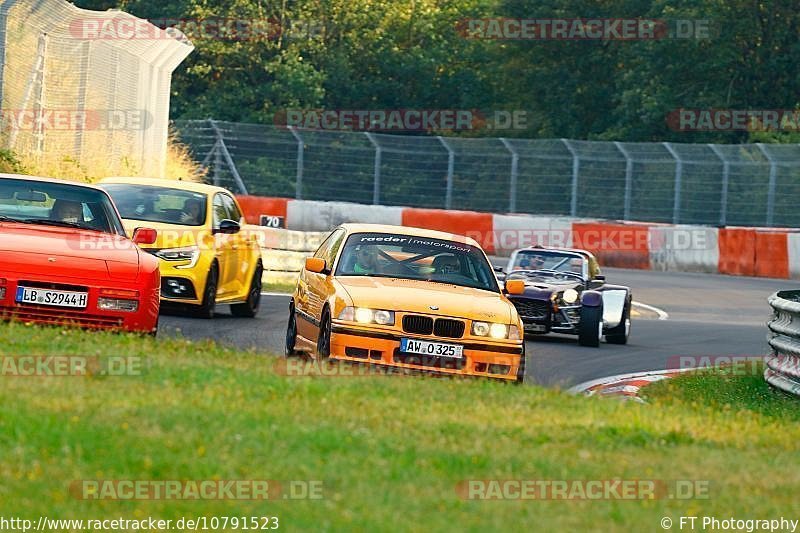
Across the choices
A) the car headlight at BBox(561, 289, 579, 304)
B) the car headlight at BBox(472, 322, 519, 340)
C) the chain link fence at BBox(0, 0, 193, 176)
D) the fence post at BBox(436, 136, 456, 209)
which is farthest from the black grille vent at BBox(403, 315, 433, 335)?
the fence post at BBox(436, 136, 456, 209)

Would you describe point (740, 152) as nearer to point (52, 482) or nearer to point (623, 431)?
point (623, 431)

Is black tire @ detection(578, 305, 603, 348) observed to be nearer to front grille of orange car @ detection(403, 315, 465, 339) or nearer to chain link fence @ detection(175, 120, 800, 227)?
front grille of orange car @ detection(403, 315, 465, 339)

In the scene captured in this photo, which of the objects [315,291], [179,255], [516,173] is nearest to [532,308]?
[179,255]

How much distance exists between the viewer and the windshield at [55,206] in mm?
13203

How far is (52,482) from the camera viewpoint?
660cm

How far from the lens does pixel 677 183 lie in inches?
1442

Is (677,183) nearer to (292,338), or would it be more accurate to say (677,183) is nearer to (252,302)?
(252,302)

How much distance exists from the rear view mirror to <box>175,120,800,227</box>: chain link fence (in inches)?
981

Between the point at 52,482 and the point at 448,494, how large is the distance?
1718 millimetres

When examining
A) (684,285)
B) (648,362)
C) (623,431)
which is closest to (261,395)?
(623,431)

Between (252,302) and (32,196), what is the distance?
5574 mm

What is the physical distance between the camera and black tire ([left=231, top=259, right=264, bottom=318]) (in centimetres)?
1836

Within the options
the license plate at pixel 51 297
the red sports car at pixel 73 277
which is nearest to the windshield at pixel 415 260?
the red sports car at pixel 73 277

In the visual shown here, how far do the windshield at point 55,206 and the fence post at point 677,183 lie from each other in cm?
2471
